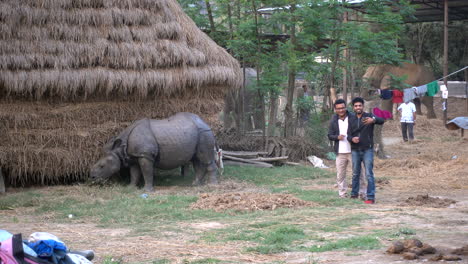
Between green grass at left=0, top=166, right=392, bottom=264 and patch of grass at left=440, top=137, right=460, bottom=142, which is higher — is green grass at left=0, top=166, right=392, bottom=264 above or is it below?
above

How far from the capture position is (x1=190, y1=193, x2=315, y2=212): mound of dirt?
969 cm

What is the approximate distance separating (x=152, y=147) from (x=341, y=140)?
361cm

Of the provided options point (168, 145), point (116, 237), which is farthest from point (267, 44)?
point (116, 237)

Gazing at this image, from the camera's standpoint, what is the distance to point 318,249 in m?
6.72

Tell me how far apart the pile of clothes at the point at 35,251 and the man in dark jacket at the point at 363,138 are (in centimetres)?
607

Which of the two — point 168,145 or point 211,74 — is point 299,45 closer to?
point 211,74

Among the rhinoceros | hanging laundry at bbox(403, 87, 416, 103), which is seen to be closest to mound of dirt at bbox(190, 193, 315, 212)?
the rhinoceros

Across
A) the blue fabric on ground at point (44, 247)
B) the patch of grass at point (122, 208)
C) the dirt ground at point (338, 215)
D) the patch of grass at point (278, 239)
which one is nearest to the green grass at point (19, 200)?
the patch of grass at point (122, 208)

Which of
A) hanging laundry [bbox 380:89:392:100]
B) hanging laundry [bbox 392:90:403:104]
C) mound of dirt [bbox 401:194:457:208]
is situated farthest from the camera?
hanging laundry [bbox 392:90:403:104]

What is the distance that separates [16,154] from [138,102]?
8.35ft

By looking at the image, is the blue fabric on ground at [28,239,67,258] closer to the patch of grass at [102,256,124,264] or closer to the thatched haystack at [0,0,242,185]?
the patch of grass at [102,256,124,264]

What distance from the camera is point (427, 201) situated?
1018 centimetres

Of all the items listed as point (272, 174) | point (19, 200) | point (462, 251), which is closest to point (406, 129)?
point (272, 174)

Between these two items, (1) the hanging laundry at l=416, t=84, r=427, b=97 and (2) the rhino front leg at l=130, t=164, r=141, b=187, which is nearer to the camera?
(2) the rhino front leg at l=130, t=164, r=141, b=187
